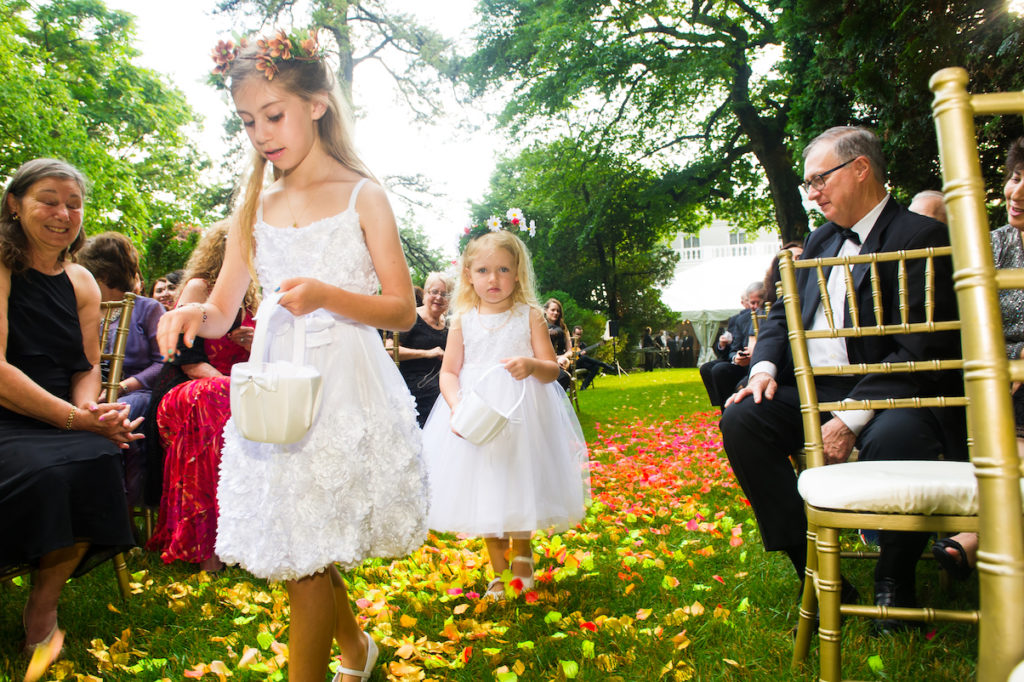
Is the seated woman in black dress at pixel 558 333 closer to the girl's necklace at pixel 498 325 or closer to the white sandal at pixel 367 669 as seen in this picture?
the girl's necklace at pixel 498 325

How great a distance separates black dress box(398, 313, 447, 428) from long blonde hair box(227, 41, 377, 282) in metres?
3.78

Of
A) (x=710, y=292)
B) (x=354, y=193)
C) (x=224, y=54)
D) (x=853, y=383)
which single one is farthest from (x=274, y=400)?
(x=710, y=292)

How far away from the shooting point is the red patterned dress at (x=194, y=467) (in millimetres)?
3850

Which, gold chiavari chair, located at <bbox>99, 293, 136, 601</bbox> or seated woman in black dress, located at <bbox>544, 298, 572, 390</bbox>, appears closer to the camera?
gold chiavari chair, located at <bbox>99, 293, 136, 601</bbox>

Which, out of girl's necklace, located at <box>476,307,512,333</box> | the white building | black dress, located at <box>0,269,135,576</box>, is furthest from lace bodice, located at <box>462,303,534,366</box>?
the white building

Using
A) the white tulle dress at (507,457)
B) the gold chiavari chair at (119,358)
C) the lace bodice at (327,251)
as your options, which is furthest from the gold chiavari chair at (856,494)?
the gold chiavari chair at (119,358)

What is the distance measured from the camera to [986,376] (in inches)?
41.3

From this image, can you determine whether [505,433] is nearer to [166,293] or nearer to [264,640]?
[264,640]

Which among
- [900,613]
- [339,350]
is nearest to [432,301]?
[339,350]

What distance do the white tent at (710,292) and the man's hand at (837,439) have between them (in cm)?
2773

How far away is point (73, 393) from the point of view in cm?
324

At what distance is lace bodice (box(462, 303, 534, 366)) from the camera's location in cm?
366

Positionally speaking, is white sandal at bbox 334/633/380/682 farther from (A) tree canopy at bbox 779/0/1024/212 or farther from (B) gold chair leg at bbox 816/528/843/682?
(A) tree canopy at bbox 779/0/1024/212

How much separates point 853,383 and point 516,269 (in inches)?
68.6
